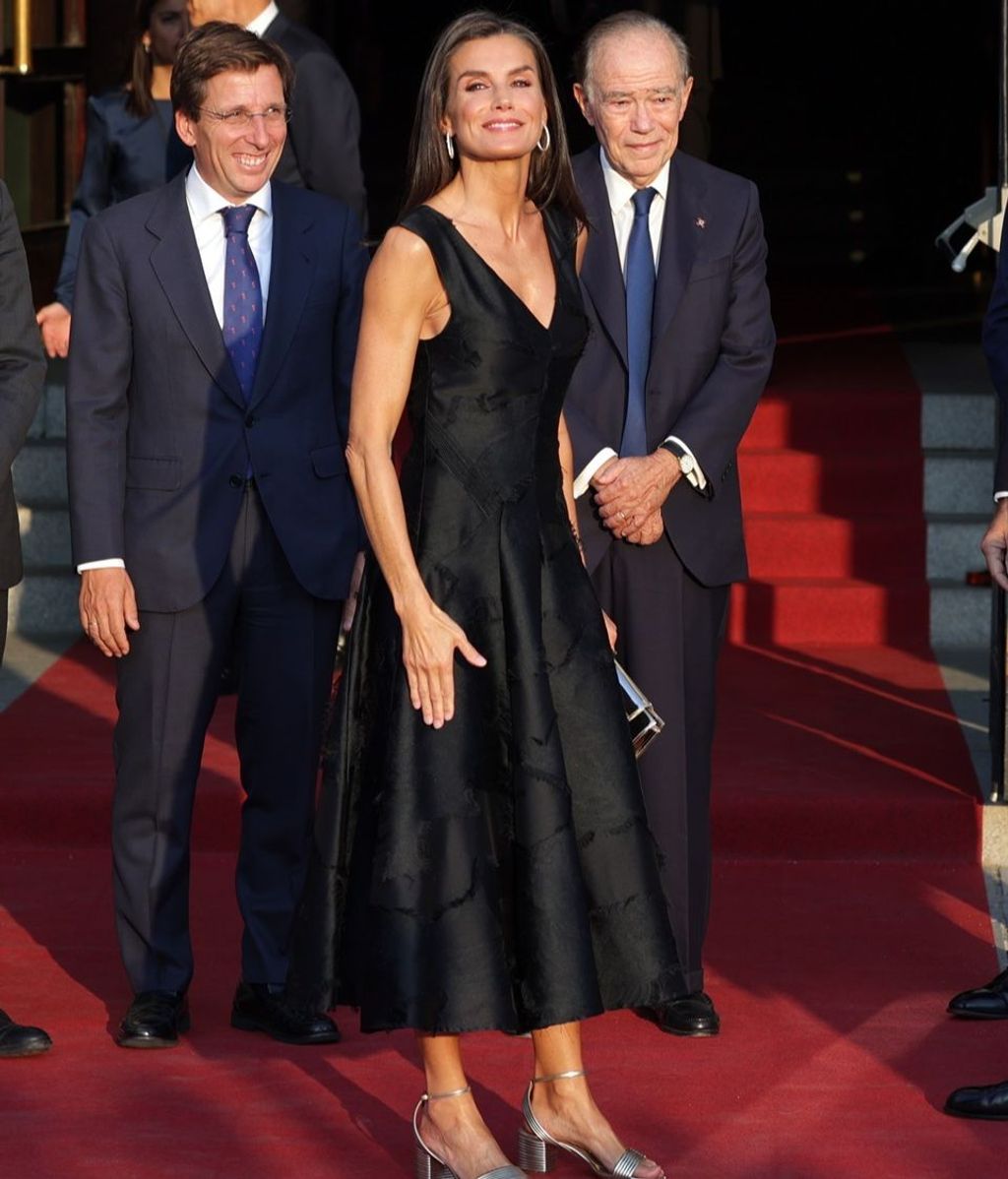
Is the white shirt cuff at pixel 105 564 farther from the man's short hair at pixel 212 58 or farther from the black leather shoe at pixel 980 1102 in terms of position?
the black leather shoe at pixel 980 1102

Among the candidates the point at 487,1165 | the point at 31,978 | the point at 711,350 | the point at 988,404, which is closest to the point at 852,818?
the point at 711,350

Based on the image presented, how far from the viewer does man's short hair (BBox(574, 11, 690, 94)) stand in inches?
185

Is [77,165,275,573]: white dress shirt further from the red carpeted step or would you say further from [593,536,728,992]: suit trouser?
the red carpeted step

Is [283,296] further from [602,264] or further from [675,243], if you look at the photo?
[675,243]

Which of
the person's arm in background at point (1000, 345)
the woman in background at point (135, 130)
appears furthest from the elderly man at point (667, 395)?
the woman in background at point (135, 130)

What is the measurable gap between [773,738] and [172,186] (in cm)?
260

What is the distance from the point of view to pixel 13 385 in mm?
4465

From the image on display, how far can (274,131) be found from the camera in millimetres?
4562

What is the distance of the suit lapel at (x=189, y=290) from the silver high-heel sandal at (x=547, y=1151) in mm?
1443

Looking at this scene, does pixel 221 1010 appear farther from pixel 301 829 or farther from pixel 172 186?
pixel 172 186

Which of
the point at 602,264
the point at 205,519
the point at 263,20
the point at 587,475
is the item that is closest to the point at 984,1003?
the point at 587,475

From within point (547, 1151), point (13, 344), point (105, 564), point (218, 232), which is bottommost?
point (547, 1151)

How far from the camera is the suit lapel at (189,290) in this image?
4.59 m

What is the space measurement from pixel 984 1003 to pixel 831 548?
3456 millimetres
